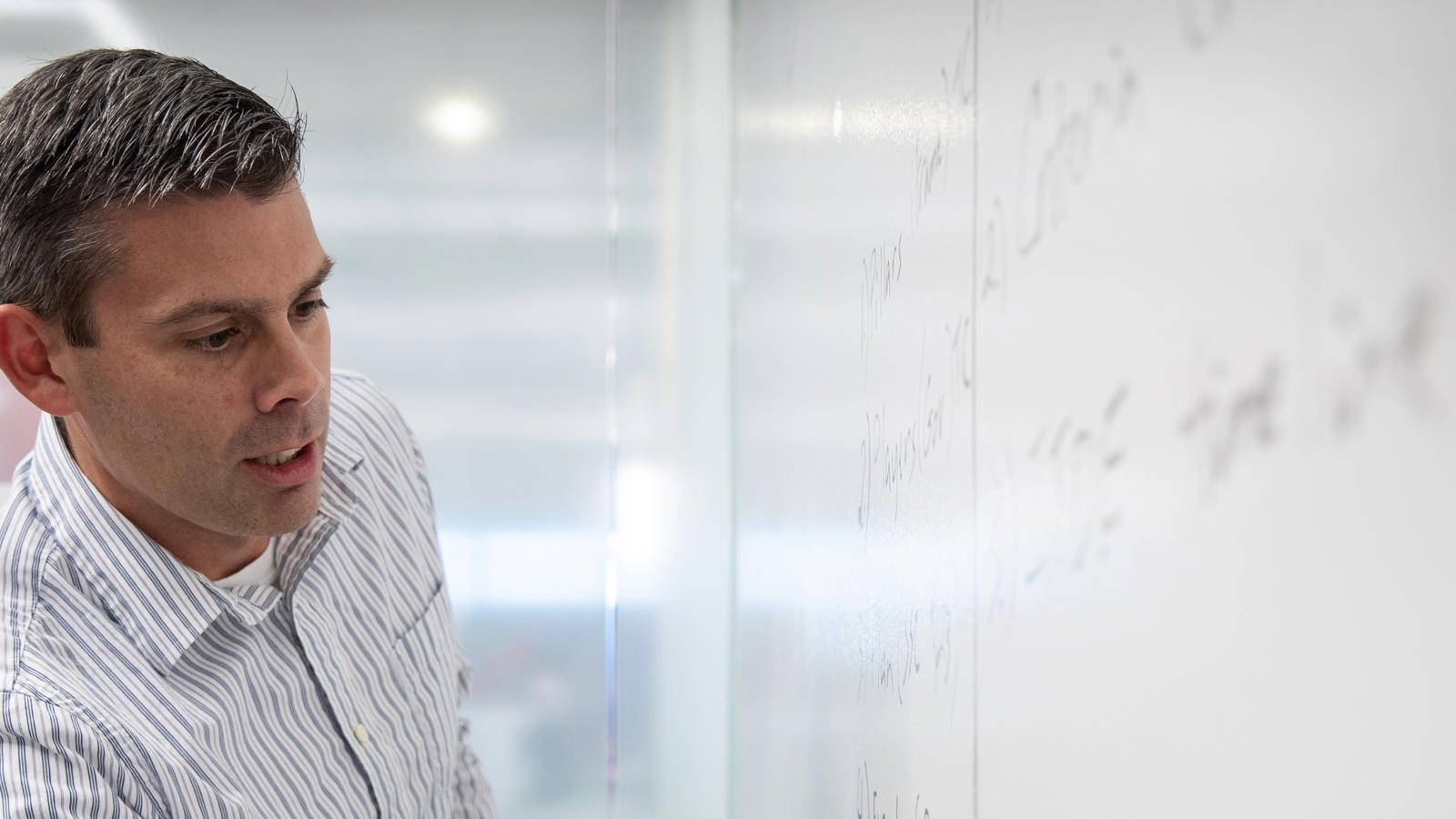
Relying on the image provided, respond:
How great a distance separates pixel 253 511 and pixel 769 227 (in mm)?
547

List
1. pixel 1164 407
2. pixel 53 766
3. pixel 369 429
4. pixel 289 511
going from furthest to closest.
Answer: pixel 369 429 < pixel 289 511 < pixel 53 766 < pixel 1164 407

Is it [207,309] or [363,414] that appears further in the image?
[363,414]

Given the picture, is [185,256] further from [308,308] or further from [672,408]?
[672,408]

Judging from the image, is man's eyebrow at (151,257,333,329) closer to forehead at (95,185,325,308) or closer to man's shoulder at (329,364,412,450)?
forehead at (95,185,325,308)

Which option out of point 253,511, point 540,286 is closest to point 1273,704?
point 253,511

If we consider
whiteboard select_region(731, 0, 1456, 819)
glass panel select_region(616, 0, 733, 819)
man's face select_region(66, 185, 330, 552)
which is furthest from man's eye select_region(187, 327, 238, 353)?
glass panel select_region(616, 0, 733, 819)

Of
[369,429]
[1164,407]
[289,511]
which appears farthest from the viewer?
[369,429]

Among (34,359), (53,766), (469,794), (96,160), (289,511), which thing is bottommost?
(469,794)

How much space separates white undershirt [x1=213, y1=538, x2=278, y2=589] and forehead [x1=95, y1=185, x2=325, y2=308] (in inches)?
9.1

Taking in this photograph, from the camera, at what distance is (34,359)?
26.6 inches

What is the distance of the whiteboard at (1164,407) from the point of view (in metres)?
0.18

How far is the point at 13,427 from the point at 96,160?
1103 millimetres

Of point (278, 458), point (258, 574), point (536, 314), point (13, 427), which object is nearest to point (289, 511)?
point (278, 458)

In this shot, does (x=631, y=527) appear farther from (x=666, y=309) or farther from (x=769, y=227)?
(x=769, y=227)
